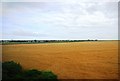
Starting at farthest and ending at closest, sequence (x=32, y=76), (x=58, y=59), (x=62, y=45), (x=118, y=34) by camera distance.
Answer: (x=62, y=45), (x=58, y=59), (x=118, y=34), (x=32, y=76)

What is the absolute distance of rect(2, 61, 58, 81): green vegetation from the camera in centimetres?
470

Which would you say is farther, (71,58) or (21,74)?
(71,58)

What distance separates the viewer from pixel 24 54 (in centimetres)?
593

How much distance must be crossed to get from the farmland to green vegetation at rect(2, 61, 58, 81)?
393mm

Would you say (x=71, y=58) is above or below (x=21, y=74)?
above

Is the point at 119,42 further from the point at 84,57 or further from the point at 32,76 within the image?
the point at 32,76

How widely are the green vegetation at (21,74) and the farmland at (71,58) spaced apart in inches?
15.5

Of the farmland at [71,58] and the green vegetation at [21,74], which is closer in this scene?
the green vegetation at [21,74]

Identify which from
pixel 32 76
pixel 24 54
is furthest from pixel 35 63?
pixel 32 76

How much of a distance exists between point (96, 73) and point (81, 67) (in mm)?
399

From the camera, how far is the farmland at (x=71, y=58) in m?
5.55

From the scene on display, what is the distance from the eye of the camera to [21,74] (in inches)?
193

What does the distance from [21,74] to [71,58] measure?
1592 millimetres

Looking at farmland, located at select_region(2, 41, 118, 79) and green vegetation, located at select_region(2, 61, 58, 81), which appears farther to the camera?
farmland, located at select_region(2, 41, 118, 79)
